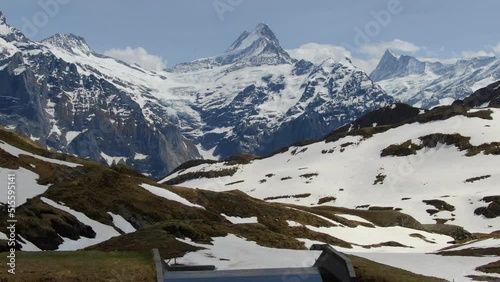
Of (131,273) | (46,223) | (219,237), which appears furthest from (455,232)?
(131,273)

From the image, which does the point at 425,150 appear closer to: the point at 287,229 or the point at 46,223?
the point at 287,229

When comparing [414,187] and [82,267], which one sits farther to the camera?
[414,187]

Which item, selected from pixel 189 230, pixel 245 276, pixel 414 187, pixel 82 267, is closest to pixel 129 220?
pixel 189 230

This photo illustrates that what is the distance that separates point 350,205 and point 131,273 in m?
128

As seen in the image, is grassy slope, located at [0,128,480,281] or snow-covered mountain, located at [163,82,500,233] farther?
snow-covered mountain, located at [163,82,500,233]

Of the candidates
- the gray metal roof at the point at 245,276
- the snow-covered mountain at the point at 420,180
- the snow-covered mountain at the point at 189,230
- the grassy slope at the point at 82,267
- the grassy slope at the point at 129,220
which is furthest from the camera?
the snow-covered mountain at the point at 420,180

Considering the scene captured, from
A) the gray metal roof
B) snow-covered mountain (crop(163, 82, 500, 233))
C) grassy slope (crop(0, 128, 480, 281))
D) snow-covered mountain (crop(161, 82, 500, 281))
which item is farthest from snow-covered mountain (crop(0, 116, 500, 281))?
snow-covered mountain (crop(163, 82, 500, 233))

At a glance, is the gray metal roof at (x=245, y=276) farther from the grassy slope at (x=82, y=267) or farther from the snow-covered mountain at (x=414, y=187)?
the snow-covered mountain at (x=414, y=187)

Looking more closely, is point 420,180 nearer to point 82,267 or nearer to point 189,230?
point 189,230

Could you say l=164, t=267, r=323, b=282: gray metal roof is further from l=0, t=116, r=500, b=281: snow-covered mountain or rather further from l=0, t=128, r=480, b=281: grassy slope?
l=0, t=116, r=500, b=281: snow-covered mountain

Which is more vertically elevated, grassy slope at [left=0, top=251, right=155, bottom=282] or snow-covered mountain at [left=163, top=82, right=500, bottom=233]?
snow-covered mountain at [left=163, top=82, right=500, bottom=233]

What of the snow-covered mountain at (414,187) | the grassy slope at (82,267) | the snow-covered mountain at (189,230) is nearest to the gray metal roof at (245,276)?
the grassy slope at (82,267)

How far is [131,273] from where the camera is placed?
29719 millimetres

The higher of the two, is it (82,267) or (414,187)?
(414,187)
